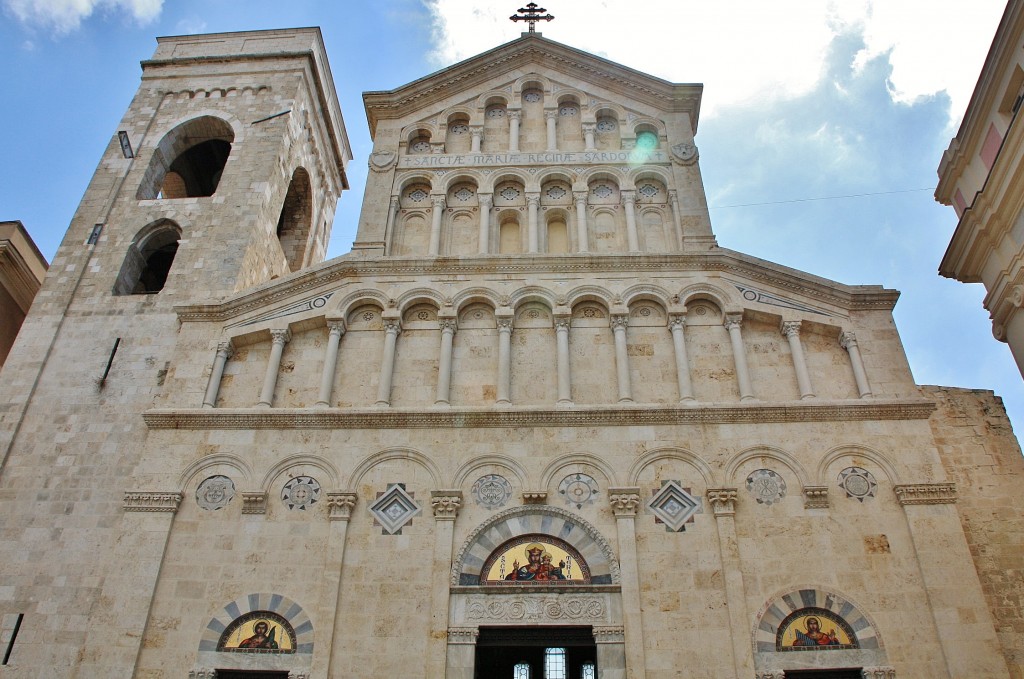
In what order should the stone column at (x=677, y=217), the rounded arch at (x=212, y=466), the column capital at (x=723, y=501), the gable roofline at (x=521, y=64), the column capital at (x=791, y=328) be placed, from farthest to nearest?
the gable roofline at (x=521, y=64) → the stone column at (x=677, y=217) → the column capital at (x=791, y=328) → the rounded arch at (x=212, y=466) → the column capital at (x=723, y=501)

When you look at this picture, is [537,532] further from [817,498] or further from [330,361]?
[330,361]

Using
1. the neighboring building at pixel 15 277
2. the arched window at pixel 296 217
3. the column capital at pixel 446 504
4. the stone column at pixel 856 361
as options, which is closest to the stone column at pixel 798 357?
the stone column at pixel 856 361

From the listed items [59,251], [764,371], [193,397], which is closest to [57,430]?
[193,397]

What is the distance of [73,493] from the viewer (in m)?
15.2

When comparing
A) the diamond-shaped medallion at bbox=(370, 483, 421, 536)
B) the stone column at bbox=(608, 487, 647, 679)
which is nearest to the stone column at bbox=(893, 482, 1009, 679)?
the stone column at bbox=(608, 487, 647, 679)

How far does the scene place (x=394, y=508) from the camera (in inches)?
543

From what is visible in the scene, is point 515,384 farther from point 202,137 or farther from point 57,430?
point 202,137

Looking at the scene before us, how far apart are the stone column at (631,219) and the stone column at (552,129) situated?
242cm

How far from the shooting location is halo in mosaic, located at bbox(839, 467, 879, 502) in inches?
532

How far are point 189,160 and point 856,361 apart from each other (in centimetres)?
2050

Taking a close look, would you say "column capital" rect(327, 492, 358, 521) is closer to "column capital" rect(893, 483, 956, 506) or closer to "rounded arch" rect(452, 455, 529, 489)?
"rounded arch" rect(452, 455, 529, 489)

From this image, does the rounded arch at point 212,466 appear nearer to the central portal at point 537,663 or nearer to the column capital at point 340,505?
the column capital at point 340,505

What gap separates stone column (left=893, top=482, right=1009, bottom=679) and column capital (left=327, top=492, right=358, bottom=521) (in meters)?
9.44

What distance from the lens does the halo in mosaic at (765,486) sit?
1356cm
